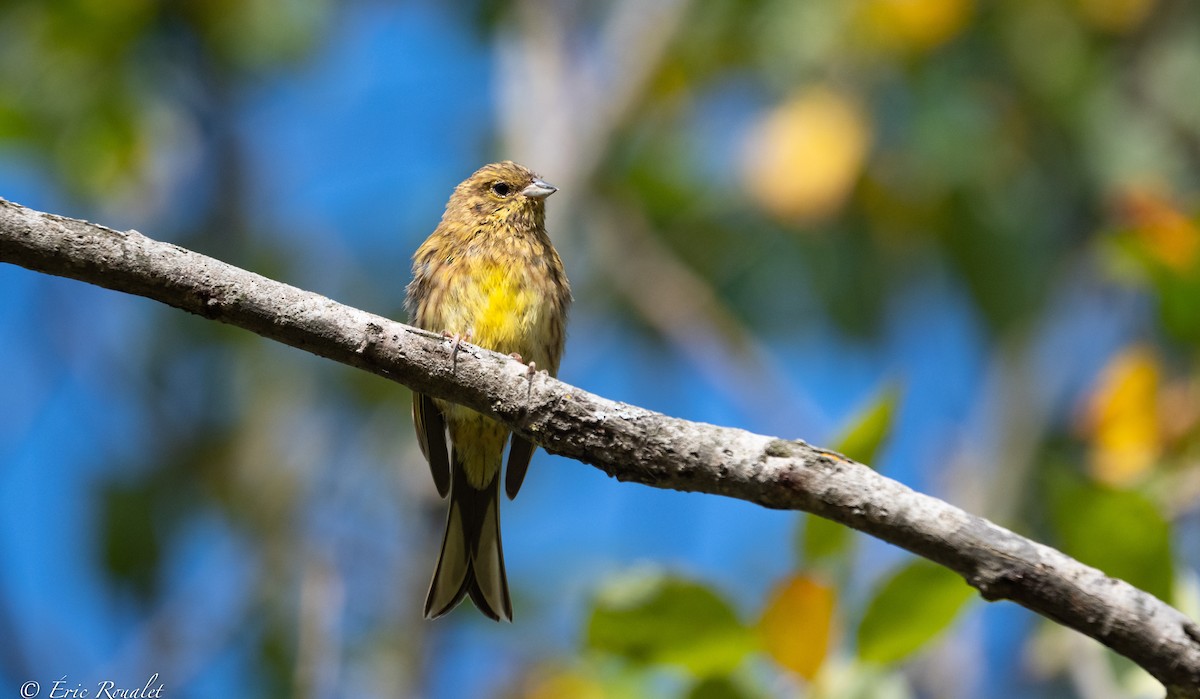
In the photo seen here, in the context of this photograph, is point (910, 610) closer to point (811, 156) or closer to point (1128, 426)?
A: point (1128, 426)

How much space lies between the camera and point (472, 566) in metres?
4.13

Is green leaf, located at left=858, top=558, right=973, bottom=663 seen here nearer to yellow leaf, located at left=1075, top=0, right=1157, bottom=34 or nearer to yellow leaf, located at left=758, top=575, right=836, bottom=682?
yellow leaf, located at left=758, top=575, right=836, bottom=682

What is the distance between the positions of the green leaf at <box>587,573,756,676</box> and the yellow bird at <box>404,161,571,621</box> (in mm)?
908

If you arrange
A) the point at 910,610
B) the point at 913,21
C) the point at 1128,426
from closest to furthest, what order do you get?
the point at 910,610 < the point at 1128,426 < the point at 913,21

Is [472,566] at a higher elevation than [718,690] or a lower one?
higher

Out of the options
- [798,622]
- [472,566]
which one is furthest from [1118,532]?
[472,566]

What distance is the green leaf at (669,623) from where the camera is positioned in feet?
10.5

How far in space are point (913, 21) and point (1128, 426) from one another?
7.94 ft

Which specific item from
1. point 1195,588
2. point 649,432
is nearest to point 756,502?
point 649,432

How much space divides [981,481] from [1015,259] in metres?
0.97

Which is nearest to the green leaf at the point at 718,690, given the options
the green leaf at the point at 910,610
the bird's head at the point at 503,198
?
the green leaf at the point at 910,610

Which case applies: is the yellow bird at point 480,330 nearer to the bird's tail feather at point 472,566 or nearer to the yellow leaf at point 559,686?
the bird's tail feather at point 472,566

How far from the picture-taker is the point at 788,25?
237 inches

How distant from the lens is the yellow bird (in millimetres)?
4309
